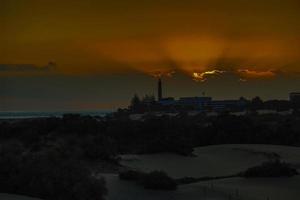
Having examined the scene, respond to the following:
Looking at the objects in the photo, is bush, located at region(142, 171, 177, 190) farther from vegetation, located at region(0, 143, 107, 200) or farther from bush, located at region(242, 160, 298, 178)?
bush, located at region(242, 160, 298, 178)

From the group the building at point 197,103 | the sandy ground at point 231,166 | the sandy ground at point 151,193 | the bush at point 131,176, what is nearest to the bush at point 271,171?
the sandy ground at point 231,166

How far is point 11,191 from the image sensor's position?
65.6 feet

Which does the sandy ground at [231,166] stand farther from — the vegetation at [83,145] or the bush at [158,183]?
the vegetation at [83,145]

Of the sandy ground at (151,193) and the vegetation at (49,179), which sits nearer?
the vegetation at (49,179)

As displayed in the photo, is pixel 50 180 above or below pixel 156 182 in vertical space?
above

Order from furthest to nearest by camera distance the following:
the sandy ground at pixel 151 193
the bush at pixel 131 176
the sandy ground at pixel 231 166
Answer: the bush at pixel 131 176, the sandy ground at pixel 231 166, the sandy ground at pixel 151 193

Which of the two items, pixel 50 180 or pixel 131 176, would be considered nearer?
pixel 50 180

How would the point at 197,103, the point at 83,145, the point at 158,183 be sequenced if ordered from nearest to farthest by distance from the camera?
the point at 158,183 < the point at 83,145 < the point at 197,103

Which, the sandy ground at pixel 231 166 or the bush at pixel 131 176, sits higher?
the bush at pixel 131 176

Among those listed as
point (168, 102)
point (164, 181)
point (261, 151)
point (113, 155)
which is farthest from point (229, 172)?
point (168, 102)

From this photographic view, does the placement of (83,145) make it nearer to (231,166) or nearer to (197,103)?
(231,166)

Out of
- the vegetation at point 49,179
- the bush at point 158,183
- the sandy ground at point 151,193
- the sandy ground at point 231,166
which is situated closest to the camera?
the vegetation at point 49,179

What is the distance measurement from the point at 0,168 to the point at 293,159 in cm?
2747

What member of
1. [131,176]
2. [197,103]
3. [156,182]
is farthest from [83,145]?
[197,103]
